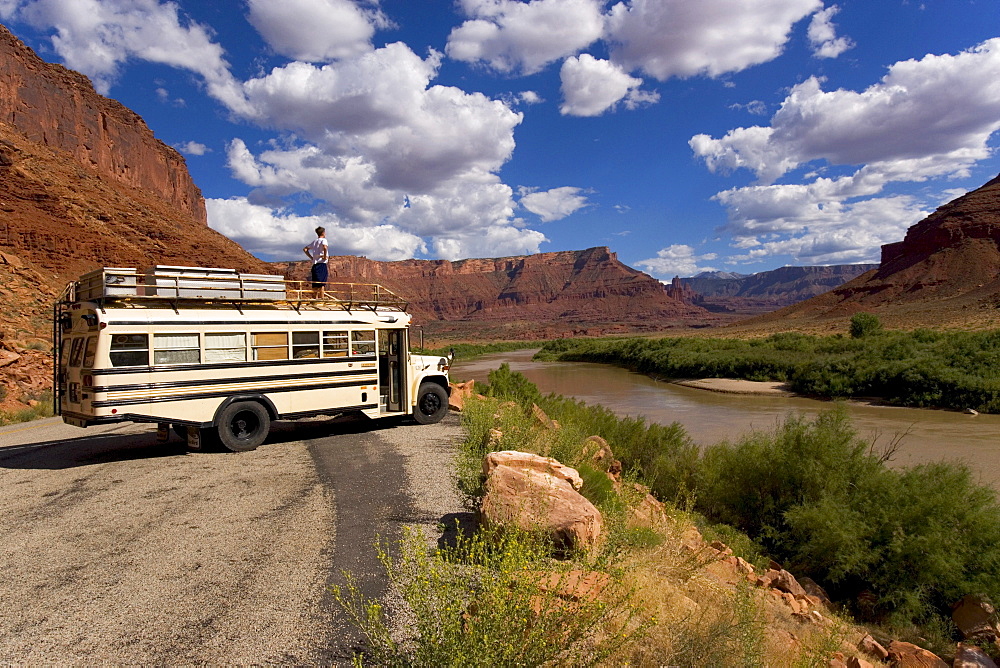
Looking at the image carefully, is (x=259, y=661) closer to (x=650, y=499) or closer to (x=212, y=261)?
(x=650, y=499)

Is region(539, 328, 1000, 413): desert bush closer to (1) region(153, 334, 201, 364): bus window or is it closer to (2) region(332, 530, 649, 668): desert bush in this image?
(2) region(332, 530, 649, 668): desert bush

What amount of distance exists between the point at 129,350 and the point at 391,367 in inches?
187

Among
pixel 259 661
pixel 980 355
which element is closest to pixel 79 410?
pixel 259 661

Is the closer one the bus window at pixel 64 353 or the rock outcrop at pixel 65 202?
the bus window at pixel 64 353

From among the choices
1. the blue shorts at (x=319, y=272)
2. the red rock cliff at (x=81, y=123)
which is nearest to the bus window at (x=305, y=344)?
the blue shorts at (x=319, y=272)

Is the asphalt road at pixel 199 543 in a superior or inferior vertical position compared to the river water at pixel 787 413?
superior

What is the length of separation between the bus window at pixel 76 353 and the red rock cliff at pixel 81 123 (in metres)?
53.2

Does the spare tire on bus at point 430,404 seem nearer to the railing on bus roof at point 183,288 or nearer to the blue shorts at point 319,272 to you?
the railing on bus roof at point 183,288

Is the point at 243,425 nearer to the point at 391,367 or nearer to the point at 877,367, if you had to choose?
the point at 391,367

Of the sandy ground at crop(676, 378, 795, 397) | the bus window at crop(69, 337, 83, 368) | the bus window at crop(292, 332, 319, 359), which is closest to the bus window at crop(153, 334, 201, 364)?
the bus window at crop(69, 337, 83, 368)

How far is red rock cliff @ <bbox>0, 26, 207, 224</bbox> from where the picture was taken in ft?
167

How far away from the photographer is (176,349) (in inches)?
366

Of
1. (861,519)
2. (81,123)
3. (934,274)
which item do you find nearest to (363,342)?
(861,519)

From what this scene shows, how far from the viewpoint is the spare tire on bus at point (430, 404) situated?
41.2ft
